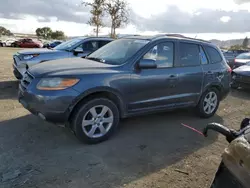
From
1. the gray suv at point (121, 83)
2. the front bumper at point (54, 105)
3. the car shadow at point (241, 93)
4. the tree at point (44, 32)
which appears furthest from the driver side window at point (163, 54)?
the tree at point (44, 32)

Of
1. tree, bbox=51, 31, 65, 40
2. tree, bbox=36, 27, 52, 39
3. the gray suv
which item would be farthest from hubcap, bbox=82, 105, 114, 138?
tree, bbox=36, 27, 52, 39

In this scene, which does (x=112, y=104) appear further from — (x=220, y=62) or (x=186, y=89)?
(x=220, y=62)

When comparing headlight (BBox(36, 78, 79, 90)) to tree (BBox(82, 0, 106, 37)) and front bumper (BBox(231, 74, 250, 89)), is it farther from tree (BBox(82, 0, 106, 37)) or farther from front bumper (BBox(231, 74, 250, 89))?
tree (BBox(82, 0, 106, 37))

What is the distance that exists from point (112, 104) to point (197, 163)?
5.10 ft

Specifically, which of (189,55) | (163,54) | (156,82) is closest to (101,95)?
(156,82)

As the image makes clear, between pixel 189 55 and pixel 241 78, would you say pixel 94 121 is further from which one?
pixel 241 78

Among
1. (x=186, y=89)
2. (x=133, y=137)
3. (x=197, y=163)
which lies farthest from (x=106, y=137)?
(x=186, y=89)

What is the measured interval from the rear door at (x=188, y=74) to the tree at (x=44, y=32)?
55.4 m

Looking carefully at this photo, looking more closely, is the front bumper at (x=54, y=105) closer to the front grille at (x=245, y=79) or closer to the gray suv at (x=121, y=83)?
the gray suv at (x=121, y=83)

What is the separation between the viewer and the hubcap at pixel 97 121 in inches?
143

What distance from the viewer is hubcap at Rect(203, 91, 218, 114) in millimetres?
5219

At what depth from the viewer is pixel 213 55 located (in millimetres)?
5297

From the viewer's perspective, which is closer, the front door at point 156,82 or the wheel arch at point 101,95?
the wheel arch at point 101,95

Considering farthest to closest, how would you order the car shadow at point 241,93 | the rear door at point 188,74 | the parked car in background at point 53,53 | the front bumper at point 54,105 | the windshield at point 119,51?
1. the car shadow at point 241,93
2. the parked car in background at point 53,53
3. the rear door at point 188,74
4. the windshield at point 119,51
5. the front bumper at point 54,105
